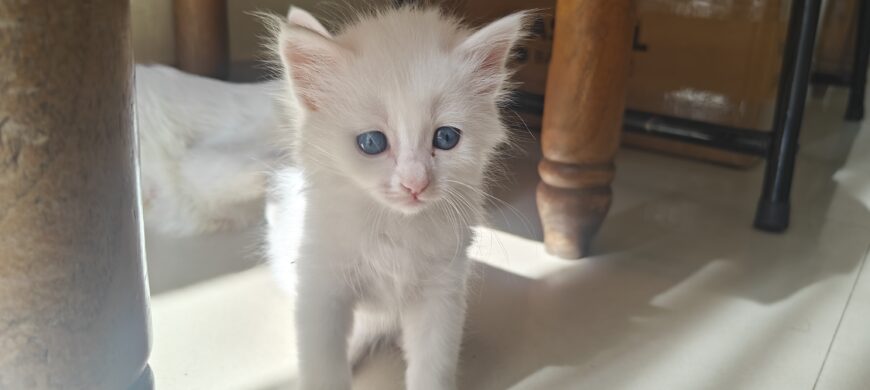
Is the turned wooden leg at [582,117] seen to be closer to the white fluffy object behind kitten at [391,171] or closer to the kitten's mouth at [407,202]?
the white fluffy object behind kitten at [391,171]

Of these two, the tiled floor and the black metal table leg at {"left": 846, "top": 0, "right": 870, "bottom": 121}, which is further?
the black metal table leg at {"left": 846, "top": 0, "right": 870, "bottom": 121}

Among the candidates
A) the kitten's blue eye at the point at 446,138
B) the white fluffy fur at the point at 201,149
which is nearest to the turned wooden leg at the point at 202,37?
the white fluffy fur at the point at 201,149

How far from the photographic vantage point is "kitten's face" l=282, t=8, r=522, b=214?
0.65 meters

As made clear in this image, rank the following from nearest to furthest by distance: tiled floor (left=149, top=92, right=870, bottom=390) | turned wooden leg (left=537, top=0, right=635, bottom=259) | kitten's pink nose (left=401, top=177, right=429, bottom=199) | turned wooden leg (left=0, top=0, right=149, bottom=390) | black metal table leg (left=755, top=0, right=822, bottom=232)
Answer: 1. turned wooden leg (left=0, top=0, right=149, bottom=390)
2. kitten's pink nose (left=401, top=177, right=429, bottom=199)
3. tiled floor (left=149, top=92, right=870, bottom=390)
4. turned wooden leg (left=537, top=0, right=635, bottom=259)
5. black metal table leg (left=755, top=0, right=822, bottom=232)

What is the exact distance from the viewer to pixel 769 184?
1250 mm

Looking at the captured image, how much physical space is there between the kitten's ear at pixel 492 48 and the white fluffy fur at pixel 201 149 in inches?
19.0

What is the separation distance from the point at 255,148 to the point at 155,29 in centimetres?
48

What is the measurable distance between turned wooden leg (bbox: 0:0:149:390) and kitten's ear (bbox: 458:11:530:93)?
0.30 metres

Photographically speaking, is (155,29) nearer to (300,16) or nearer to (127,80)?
(300,16)

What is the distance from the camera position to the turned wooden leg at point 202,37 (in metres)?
1.50

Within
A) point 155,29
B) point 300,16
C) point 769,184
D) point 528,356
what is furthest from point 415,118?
point 155,29

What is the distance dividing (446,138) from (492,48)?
4.2 inches

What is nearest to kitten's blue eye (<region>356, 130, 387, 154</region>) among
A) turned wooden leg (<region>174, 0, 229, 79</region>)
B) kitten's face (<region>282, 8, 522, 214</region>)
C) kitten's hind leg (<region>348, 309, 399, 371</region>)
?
kitten's face (<region>282, 8, 522, 214</region>)

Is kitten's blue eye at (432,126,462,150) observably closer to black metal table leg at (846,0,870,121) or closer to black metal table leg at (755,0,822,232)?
black metal table leg at (755,0,822,232)
